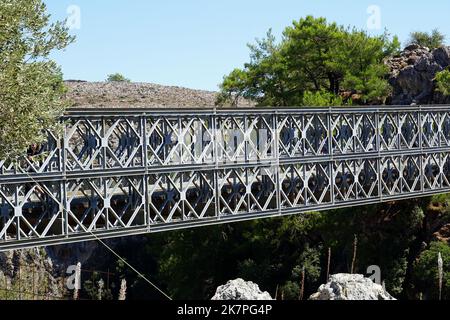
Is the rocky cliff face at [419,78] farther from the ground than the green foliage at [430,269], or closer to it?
farther from the ground

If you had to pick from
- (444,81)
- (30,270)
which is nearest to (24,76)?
(30,270)

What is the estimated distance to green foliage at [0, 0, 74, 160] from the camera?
14.9m

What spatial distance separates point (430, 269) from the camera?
34.3 meters

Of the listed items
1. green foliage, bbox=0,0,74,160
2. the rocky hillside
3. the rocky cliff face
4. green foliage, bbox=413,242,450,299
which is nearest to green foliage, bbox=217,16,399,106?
the rocky cliff face

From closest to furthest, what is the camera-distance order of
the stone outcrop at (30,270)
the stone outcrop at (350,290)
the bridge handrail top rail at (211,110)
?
the stone outcrop at (350,290) < the bridge handrail top rail at (211,110) < the stone outcrop at (30,270)

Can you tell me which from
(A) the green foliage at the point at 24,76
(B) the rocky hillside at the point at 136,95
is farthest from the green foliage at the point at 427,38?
(A) the green foliage at the point at 24,76

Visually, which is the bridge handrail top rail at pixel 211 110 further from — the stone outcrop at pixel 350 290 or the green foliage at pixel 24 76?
the stone outcrop at pixel 350 290

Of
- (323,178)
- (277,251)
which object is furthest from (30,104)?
(277,251)

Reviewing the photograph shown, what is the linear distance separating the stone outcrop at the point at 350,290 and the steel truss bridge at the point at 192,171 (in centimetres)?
753

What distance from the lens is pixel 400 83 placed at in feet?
167

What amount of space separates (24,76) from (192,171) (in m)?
7.03

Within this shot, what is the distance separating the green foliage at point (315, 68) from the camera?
47844 millimetres

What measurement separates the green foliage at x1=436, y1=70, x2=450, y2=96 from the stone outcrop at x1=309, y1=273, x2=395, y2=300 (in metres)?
34.4

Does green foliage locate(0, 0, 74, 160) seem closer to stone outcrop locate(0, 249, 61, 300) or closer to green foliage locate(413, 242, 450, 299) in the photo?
green foliage locate(413, 242, 450, 299)
